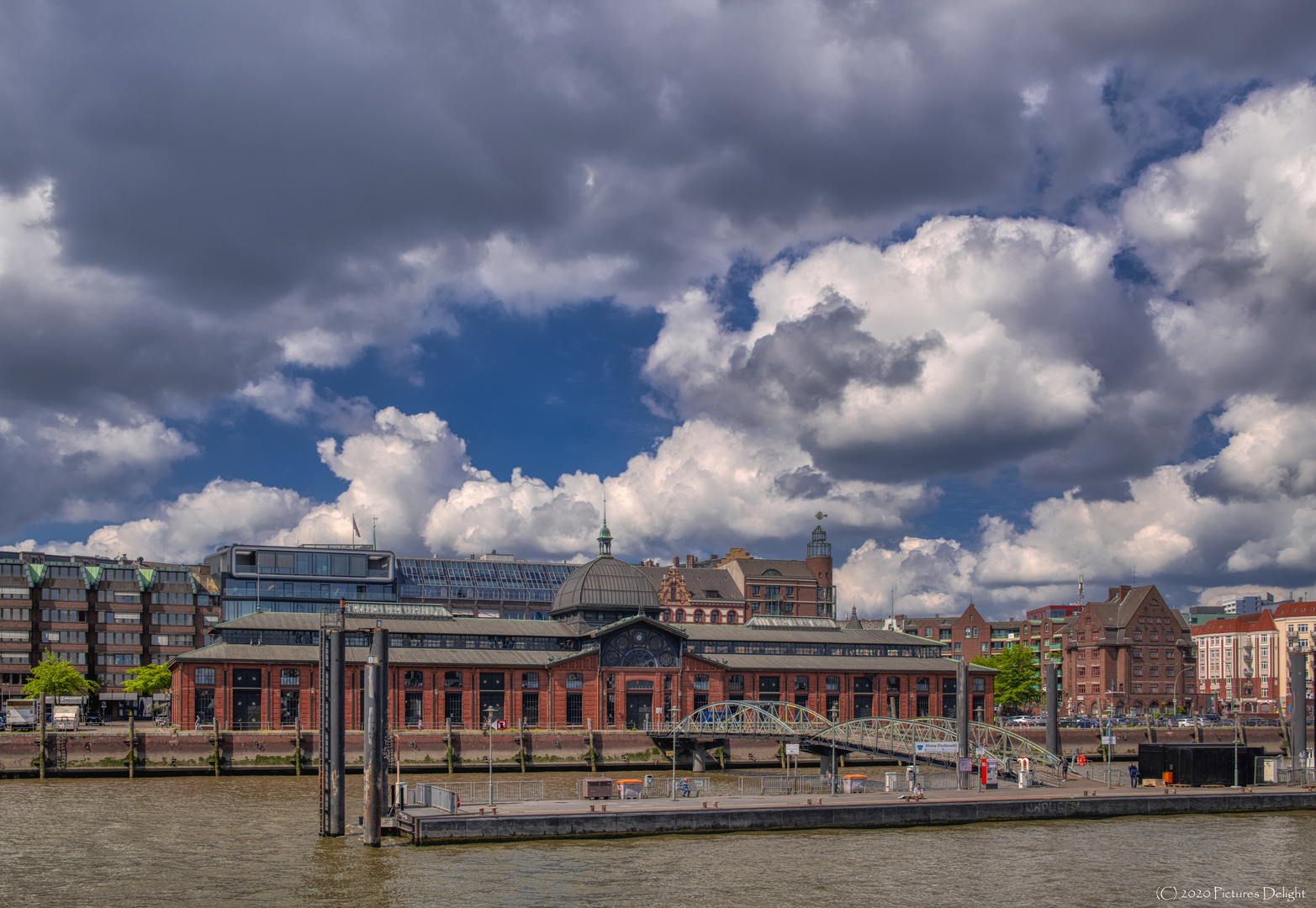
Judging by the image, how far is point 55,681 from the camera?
462 ft

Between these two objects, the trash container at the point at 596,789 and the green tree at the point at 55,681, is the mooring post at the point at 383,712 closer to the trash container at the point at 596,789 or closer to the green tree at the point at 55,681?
the trash container at the point at 596,789

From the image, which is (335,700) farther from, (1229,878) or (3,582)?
(3,582)

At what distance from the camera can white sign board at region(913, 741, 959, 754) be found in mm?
80562

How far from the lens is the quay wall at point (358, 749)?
9069 cm

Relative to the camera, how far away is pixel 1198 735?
13562 cm

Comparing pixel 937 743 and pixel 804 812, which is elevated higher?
pixel 937 743

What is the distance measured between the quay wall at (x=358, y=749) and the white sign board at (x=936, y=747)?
27.0m

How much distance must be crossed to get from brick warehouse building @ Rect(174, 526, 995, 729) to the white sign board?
1417 inches

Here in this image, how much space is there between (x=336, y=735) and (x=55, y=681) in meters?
99.2

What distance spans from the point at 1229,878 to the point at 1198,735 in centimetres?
8945

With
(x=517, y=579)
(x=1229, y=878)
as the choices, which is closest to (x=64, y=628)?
(x=517, y=579)

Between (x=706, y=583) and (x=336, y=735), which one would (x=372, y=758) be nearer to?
(x=336, y=735)

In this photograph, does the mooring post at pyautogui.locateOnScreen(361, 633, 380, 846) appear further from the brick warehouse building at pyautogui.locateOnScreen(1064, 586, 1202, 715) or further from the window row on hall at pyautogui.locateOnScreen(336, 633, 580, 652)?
the brick warehouse building at pyautogui.locateOnScreen(1064, 586, 1202, 715)

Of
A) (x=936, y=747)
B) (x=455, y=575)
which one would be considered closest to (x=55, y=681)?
(x=455, y=575)
